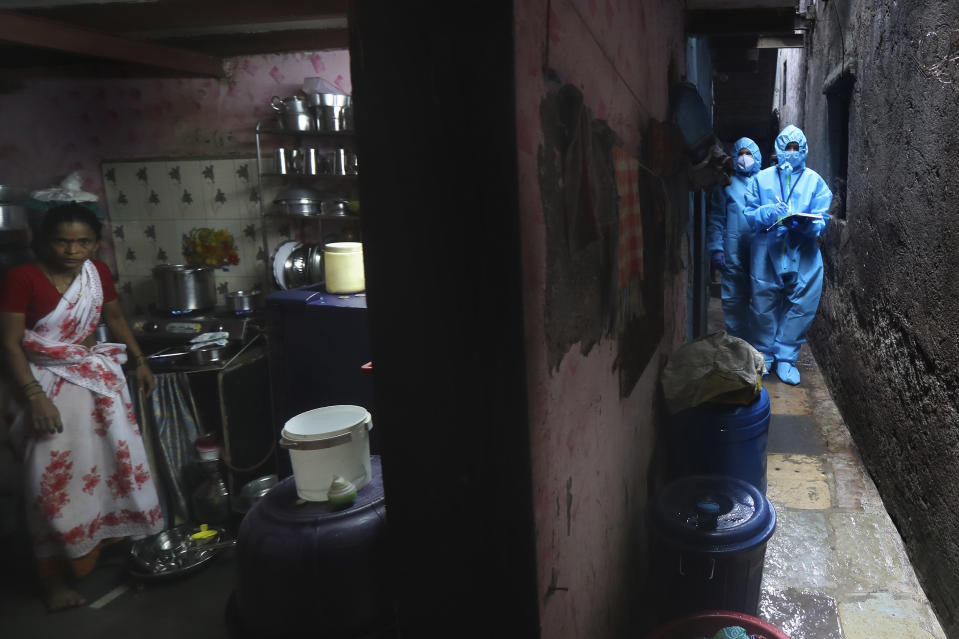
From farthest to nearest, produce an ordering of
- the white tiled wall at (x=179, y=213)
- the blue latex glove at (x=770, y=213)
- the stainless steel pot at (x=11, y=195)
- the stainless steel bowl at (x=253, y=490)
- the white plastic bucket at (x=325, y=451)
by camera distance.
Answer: the blue latex glove at (x=770, y=213)
the white tiled wall at (x=179, y=213)
the stainless steel pot at (x=11, y=195)
the stainless steel bowl at (x=253, y=490)
the white plastic bucket at (x=325, y=451)

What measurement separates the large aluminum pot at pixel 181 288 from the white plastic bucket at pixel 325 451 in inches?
113

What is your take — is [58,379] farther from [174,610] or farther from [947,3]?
[947,3]

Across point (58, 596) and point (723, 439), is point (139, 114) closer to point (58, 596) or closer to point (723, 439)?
point (58, 596)

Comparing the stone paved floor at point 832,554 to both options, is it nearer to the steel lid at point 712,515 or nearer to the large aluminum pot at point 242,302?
the steel lid at point 712,515

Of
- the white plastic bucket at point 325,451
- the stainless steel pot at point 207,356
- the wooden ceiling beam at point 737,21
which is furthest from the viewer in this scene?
the wooden ceiling beam at point 737,21

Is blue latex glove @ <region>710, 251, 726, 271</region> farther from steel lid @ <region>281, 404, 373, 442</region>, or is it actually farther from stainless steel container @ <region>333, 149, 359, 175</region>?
steel lid @ <region>281, 404, 373, 442</region>

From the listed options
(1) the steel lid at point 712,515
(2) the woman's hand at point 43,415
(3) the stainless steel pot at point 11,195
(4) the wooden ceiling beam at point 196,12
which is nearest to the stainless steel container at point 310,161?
(4) the wooden ceiling beam at point 196,12

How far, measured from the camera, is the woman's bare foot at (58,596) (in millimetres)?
3496

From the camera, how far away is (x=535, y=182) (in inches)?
56.6

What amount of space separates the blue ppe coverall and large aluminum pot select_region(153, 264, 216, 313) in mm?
4868

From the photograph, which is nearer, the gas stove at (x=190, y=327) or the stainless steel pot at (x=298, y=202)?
the gas stove at (x=190, y=327)

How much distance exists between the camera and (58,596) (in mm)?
3514

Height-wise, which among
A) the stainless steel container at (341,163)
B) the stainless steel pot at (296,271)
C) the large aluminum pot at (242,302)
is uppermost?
the stainless steel container at (341,163)

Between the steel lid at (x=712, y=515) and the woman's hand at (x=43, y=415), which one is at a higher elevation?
the woman's hand at (x=43, y=415)
